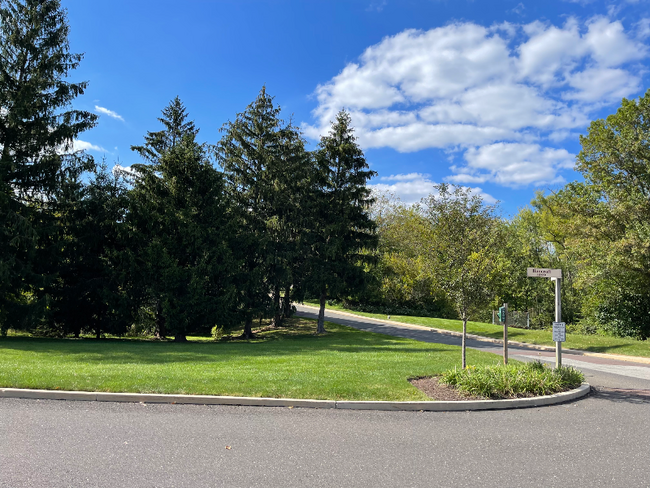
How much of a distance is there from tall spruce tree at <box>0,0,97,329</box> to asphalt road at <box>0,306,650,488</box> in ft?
42.8

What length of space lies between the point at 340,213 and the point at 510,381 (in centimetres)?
1706

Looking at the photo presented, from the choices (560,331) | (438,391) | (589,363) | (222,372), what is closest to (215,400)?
(222,372)

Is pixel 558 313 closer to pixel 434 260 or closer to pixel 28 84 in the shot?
pixel 434 260

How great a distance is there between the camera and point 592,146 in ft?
79.3

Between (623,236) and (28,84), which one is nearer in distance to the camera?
(28,84)

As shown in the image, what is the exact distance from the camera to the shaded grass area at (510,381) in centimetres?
815

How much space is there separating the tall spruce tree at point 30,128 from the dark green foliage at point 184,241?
377 cm

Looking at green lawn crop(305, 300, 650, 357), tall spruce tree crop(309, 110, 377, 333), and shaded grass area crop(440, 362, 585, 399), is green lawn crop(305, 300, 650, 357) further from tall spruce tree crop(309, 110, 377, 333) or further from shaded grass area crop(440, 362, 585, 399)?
shaded grass area crop(440, 362, 585, 399)

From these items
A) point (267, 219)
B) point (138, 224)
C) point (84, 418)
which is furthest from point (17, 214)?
point (84, 418)

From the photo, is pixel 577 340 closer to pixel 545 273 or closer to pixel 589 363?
pixel 589 363

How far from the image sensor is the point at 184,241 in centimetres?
1953

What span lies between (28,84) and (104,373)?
15.9m

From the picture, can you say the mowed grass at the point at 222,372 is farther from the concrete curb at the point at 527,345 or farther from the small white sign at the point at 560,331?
the concrete curb at the point at 527,345

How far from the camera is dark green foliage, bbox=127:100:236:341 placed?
19.0m
